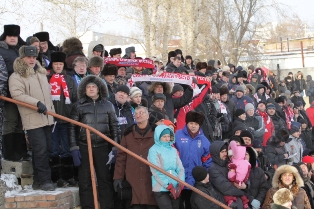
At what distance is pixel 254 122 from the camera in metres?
11.5

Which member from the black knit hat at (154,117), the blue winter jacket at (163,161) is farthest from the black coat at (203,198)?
the black knit hat at (154,117)

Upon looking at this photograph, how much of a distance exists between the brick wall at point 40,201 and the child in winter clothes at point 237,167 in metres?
2.27

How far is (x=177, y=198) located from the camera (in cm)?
733

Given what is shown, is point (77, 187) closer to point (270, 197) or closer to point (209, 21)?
point (270, 197)

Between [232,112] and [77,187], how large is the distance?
4.61 metres

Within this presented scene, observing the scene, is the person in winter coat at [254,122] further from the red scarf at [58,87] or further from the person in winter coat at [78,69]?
the red scarf at [58,87]

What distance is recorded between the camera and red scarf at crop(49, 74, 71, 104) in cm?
795

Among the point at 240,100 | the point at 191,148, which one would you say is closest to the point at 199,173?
the point at 191,148

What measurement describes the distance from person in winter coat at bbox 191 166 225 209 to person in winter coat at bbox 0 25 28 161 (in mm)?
2714

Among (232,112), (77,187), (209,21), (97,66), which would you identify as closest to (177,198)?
(77,187)

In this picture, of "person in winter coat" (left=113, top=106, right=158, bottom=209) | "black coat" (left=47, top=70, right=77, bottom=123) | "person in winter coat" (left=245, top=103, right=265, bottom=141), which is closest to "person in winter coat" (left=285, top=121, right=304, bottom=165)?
"person in winter coat" (left=245, top=103, right=265, bottom=141)

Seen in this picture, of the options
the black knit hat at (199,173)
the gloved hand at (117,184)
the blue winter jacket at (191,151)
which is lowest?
the gloved hand at (117,184)

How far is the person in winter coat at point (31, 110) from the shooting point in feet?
24.4

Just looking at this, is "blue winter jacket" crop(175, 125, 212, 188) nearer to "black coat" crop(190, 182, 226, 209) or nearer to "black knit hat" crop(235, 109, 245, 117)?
"black coat" crop(190, 182, 226, 209)
